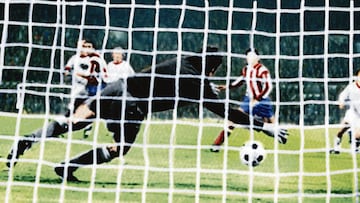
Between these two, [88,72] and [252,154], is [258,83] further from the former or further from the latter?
[88,72]

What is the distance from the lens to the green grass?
420 centimetres

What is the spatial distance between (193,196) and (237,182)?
0.81 meters

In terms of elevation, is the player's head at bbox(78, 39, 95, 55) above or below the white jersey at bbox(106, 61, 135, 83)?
above

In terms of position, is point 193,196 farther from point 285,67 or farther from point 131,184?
point 285,67

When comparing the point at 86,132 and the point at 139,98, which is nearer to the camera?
the point at 139,98

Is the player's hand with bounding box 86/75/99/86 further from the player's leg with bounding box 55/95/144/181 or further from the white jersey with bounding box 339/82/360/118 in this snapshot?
Answer: the white jersey with bounding box 339/82/360/118

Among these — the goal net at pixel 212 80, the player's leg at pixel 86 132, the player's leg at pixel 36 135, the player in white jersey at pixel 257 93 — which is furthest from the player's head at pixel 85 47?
the player in white jersey at pixel 257 93

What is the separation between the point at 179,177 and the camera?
5367 millimetres

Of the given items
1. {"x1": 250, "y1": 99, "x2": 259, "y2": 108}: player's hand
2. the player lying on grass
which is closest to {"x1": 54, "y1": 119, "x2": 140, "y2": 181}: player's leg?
the player lying on grass

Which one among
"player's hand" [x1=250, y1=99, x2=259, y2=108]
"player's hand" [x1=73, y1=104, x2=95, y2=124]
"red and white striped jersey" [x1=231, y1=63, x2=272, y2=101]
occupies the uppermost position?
"red and white striped jersey" [x1=231, y1=63, x2=272, y2=101]

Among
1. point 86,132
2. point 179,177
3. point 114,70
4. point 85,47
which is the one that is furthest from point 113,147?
point 86,132

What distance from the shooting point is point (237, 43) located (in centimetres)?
941

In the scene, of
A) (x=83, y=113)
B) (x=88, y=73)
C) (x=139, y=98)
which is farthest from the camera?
(x=88, y=73)

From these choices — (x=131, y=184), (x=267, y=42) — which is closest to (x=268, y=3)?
(x=267, y=42)
